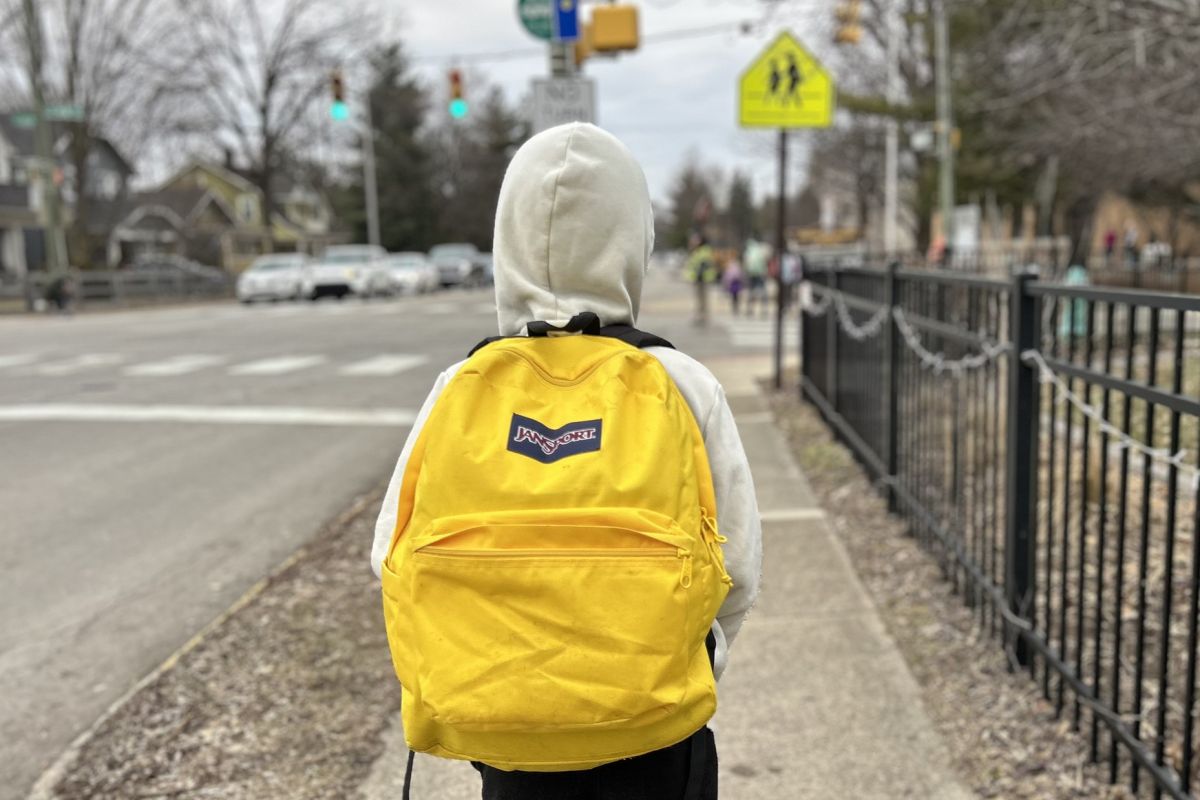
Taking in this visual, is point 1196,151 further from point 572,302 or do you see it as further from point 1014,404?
point 572,302

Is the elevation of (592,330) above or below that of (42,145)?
below

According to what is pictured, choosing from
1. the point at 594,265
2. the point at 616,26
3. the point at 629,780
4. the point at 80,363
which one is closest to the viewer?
the point at 629,780

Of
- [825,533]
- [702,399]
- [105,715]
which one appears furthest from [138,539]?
[702,399]

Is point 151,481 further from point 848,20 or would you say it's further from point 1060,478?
point 848,20

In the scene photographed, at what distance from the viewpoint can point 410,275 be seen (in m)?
37.5

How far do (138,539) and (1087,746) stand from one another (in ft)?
16.6

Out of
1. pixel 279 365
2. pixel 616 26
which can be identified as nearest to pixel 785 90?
pixel 616 26

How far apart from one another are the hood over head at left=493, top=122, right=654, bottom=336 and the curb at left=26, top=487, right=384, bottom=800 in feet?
7.79

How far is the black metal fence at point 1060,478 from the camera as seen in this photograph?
109 inches

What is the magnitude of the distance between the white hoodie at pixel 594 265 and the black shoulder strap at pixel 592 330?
20mm

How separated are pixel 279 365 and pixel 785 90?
7.75 meters

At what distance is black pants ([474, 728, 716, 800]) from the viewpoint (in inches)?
69.6

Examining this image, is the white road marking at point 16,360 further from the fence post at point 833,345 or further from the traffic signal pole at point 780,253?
the fence post at point 833,345

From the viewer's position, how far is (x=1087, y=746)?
318 centimetres
